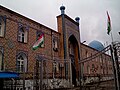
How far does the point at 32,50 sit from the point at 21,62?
177 cm

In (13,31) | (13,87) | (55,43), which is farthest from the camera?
(55,43)

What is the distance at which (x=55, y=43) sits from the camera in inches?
786

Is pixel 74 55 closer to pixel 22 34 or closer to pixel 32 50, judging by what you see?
pixel 32 50

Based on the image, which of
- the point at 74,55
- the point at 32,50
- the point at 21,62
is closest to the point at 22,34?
the point at 32,50

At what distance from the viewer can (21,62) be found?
49.1 feet

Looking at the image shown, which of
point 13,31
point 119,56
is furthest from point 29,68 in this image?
point 119,56

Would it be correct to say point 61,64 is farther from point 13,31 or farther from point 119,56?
point 119,56

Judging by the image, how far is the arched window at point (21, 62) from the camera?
14.6m

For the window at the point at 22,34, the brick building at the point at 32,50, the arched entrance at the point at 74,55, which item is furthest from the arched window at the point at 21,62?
the arched entrance at the point at 74,55

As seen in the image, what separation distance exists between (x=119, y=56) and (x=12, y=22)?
10.4 meters

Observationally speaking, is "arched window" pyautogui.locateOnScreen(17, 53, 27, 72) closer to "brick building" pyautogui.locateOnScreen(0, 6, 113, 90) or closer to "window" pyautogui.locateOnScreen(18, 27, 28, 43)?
"brick building" pyautogui.locateOnScreen(0, 6, 113, 90)

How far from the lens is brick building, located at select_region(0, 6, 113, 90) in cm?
1366

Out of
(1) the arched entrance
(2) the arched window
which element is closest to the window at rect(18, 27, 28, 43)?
(2) the arched window

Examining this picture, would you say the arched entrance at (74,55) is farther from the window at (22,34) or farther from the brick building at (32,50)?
the window at (22,34)
